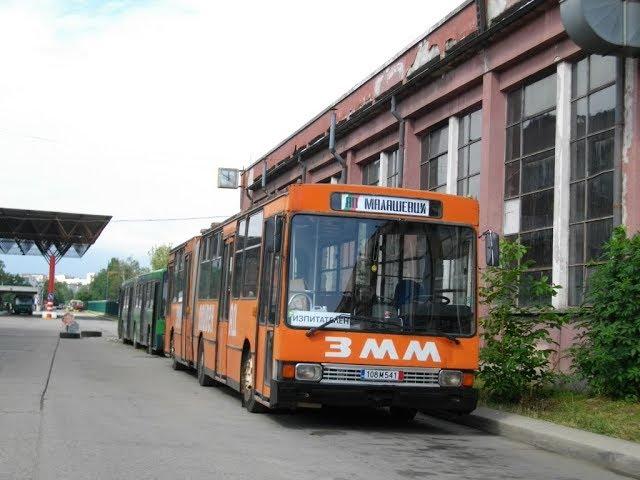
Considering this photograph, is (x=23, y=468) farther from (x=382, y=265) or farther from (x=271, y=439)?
(x=382, y=265)

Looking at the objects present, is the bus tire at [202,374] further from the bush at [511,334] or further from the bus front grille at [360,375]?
the bus front grille at [360,375]

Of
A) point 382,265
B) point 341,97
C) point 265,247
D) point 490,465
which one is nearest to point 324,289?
point 382,265

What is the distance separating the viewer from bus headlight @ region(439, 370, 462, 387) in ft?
36.1

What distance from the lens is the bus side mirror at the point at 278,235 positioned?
36.2 feet

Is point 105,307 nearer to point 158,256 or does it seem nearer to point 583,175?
point 158,256

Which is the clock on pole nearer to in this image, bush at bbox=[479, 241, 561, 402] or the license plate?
bush at bbox=[479, 241, 561, 402]

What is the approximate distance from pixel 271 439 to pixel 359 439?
3.44ft

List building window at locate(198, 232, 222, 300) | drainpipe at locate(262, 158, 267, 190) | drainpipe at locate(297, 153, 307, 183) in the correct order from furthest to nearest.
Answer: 1. drainpipe at locate(262, 158, 267, 190)
2. drainpipe at locate(297, 153, 307, 183)
3. building window at locate(198, 232, 222, 300)

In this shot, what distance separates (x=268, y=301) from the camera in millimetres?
11523

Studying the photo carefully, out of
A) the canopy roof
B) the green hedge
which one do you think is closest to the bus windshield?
the canopy roof

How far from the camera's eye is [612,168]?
1548 cm

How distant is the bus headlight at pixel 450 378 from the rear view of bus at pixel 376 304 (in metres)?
0.01

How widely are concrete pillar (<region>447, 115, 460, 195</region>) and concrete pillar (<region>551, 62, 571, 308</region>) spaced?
4.92 metres

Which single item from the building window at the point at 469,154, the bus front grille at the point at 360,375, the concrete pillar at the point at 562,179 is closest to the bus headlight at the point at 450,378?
the bus front grille at the point at 360,375
